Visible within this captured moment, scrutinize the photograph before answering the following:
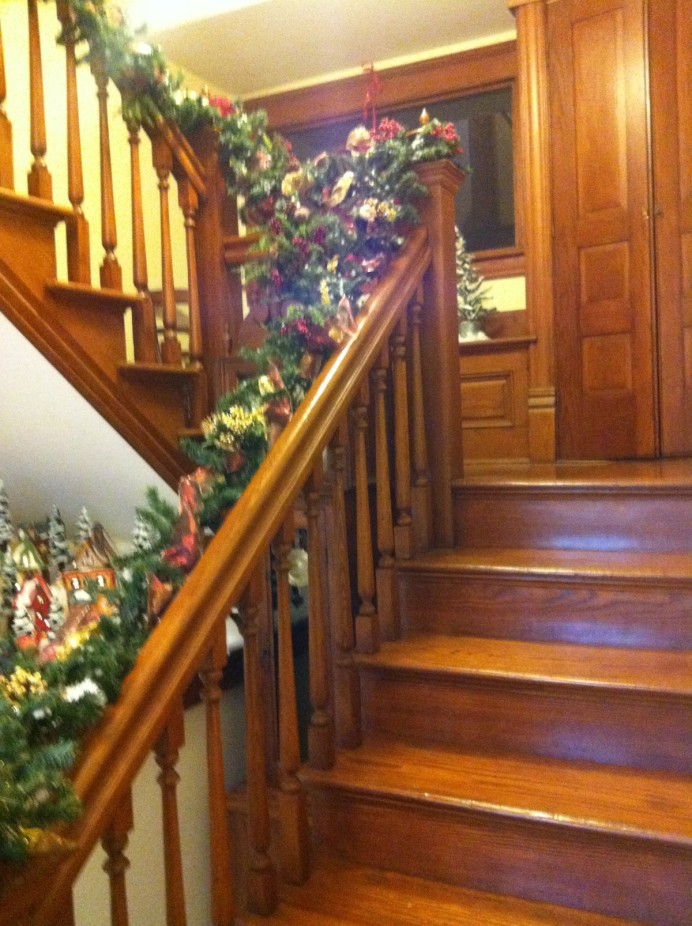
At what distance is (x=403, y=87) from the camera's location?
13.9ft

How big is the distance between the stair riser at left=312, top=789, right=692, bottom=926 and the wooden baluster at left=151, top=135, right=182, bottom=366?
1227 mm

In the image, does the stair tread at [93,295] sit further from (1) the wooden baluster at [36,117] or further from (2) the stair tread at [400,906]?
(2) the stair tread at [400,906]

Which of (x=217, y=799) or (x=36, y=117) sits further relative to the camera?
(x=36, y=117)

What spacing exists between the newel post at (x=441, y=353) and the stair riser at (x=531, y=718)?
55 centimetres

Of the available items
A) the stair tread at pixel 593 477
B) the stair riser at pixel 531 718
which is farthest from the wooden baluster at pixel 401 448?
the stair riser at pixel 531 718

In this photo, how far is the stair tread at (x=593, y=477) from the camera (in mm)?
1998

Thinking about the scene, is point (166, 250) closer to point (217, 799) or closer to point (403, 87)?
point (217, 799)

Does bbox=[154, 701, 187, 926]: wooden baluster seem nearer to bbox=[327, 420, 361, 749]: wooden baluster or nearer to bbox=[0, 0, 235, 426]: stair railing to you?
bbox=[327, 420, 361, 749]: wooden baluster

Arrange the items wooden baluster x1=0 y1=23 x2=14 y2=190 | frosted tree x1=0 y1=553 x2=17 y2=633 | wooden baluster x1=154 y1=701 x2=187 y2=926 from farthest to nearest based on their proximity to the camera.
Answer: frosted tree x1=0 y1=553 x2=17 y2=633 → wooden baluster x1=0 y1=23 x2=14 y2=190 → wooden baluster x1=154 y1=701 x2=187 y2=926

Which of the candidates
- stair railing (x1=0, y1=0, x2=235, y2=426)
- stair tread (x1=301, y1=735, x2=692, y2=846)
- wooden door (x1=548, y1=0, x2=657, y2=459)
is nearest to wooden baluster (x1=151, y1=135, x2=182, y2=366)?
stair railing (x1=0, y1=0, x2=235, y2=426)

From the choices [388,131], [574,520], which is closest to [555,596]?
[574,520]

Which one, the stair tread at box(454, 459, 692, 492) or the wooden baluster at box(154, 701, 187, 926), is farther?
the stair tread at box(454, 459, 692, 492)

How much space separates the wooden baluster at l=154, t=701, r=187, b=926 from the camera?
1.18 meters

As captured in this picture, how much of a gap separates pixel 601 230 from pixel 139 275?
222cm
